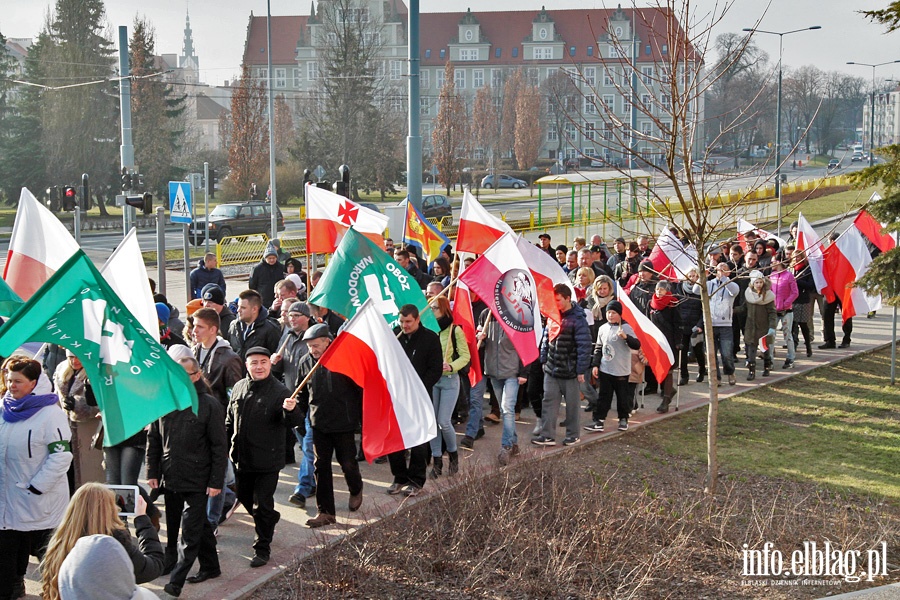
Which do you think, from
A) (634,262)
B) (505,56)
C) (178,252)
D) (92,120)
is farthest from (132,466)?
(505,56)

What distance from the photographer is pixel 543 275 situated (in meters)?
10.8

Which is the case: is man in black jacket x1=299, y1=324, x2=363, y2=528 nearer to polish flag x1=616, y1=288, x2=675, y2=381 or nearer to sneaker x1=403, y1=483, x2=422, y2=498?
sneaker x1=403, y1=483, x2=422, y2=498

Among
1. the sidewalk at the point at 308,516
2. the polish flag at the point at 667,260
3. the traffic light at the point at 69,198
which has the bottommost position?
the sidewalk at the point at 308,516

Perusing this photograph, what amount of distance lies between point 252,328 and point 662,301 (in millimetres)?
5396

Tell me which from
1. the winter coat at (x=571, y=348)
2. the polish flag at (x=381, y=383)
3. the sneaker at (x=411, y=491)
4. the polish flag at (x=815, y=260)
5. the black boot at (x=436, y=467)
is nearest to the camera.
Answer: the polish flag at (x=381, y=383)

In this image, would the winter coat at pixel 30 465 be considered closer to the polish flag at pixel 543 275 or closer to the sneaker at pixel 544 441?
the polish flag at pixel 543 275

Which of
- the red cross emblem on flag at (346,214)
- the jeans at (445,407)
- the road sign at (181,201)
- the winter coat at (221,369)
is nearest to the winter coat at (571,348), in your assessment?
the jeans at (445,407)

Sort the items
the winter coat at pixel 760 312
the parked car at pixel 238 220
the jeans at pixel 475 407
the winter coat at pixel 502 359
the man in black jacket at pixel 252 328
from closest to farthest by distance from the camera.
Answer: the man in black jacket at pixel 252 328 → the winter coat at pixel 502 359 → the jeans at pixel 475 407 → the winter coat at pixel 760 312 → the parked car at pixel 238 220

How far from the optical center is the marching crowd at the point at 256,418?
6.66m

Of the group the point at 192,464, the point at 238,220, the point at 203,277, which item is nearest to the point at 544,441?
the point at 192,464

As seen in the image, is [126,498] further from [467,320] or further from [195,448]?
[467,320]

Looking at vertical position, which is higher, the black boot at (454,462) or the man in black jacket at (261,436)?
the man in black jacket at (261,436)

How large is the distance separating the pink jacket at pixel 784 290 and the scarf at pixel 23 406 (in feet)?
37.5

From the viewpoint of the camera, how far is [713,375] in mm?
9016
